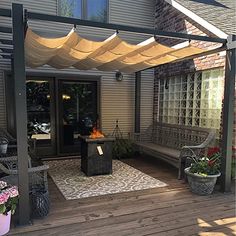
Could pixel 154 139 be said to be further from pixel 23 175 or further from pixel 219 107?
pixel 23 175

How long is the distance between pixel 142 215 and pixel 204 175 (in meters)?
1.35

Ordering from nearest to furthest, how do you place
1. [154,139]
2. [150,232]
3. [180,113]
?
1. [150,232]
2. [180,113]
3. [154,139]

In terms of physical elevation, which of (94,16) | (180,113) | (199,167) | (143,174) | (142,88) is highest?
(94,16)

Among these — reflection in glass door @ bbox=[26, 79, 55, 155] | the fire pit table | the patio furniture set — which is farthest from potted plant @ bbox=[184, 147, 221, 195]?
reflection in glass door @ bbox=[26, 79, 55, 155]

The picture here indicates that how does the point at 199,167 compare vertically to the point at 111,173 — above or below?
above

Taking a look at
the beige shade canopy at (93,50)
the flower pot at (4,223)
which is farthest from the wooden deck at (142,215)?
the beige shade canopy at (93,50)

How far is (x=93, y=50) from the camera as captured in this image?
4.07 meters

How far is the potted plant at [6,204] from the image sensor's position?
2.77 meters

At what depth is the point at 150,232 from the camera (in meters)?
2.91

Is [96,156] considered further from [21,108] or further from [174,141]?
[21,108]

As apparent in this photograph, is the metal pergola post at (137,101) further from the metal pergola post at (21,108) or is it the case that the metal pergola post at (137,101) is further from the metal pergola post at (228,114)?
the metal pergola post at (21,108)

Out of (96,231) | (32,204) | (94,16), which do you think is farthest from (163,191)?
(94,16)

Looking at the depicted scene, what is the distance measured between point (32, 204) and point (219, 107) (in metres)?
4.18

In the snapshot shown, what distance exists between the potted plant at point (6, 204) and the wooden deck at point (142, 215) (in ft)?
0.45
